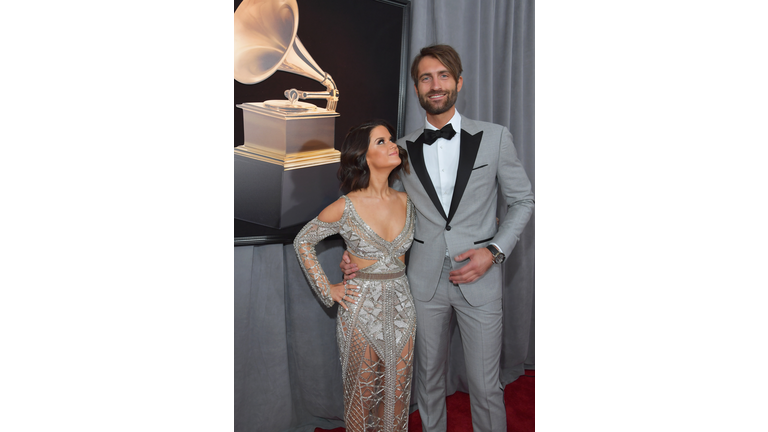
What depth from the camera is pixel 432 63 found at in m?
1.98

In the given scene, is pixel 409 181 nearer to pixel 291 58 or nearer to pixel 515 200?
pixel 515 200

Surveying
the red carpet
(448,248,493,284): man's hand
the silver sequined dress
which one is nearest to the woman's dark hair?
the silver sequined dress

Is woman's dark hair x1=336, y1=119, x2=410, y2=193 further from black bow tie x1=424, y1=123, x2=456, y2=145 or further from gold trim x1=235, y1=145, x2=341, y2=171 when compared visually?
gold trim x1=235, y1=145, x2=341, y2=171

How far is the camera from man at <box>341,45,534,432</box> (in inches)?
77.3

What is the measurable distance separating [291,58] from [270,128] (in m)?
0.38

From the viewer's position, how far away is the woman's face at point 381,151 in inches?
75.0

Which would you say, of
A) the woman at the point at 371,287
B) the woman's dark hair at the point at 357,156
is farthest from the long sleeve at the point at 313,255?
the woman's dark hair at the point at 357,156

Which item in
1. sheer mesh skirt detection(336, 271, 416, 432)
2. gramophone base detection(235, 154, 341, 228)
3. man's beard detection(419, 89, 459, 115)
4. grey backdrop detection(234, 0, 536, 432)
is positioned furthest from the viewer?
grey backdrop detection(234, 0, 536, 432)

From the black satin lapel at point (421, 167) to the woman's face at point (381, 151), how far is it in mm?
130

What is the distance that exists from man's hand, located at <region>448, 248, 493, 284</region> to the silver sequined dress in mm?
256

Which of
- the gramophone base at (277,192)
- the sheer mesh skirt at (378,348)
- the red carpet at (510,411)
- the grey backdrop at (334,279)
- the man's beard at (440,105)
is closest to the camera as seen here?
the sheer mesh skirt at (378,348)

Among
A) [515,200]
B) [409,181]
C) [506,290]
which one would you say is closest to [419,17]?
[409,181]

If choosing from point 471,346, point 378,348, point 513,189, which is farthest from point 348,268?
point 513,189

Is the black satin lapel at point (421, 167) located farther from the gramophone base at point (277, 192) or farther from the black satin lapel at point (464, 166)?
the gramophone base at point (277, 192)
